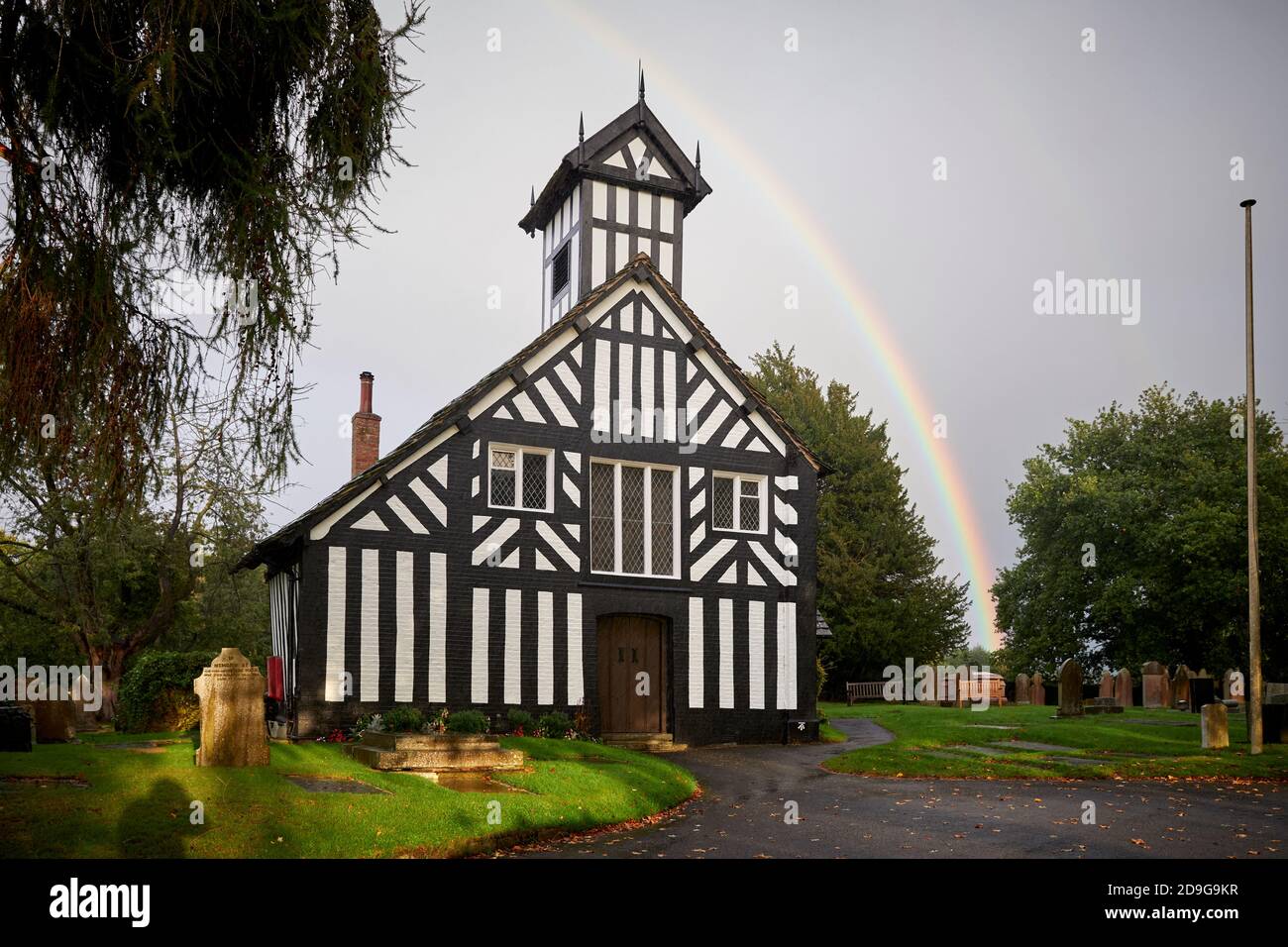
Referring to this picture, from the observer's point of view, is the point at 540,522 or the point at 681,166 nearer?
the point at 540,522

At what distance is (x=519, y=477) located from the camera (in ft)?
68.8

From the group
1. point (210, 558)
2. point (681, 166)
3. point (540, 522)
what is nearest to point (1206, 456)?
point (681, 166)

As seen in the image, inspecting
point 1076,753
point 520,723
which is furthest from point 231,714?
point 1076,753

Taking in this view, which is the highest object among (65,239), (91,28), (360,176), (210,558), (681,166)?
(681,166)

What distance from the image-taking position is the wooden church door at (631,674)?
70.1 feet

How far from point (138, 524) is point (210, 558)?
11.0 feet

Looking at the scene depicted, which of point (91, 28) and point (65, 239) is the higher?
point (91, 28)

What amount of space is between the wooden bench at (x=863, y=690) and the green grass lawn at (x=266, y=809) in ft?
114

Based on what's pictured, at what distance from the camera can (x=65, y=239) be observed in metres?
7.37

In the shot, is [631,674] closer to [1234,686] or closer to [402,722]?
[402,722]

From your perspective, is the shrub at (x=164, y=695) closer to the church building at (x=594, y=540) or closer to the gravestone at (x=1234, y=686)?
the church building at (x=594, y=540)
